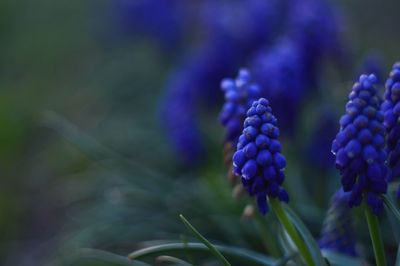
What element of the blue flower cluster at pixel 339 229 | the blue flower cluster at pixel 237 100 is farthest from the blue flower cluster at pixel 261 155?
the blue flower cluster at pixel 237 100

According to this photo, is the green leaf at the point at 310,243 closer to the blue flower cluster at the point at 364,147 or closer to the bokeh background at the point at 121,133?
the blue flower cluster at the point at 364,147

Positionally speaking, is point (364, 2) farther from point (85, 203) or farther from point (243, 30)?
point (85, 203)

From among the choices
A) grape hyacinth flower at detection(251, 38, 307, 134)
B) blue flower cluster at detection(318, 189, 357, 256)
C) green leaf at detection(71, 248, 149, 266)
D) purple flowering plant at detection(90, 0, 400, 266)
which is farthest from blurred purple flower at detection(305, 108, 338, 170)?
green leaf at detection(71, 248, 149, 266)

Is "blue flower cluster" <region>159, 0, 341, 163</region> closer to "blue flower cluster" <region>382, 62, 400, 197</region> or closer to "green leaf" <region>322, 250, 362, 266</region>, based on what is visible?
"green leaf" <region>322, 250, 362, 266</region>

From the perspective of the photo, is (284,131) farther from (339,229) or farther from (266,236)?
(339,229)

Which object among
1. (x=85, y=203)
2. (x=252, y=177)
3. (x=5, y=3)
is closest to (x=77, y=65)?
(x=5, y=3)

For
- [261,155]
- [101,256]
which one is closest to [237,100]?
[261,155]
